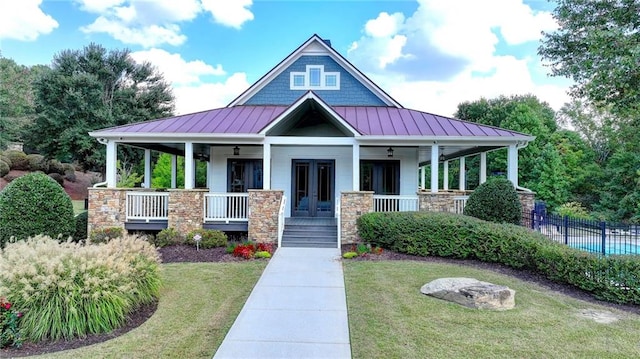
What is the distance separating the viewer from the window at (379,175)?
14656 mm

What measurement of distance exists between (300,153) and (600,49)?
9.89 meters

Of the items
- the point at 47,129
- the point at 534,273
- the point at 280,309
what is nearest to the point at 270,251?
the point at 280,309

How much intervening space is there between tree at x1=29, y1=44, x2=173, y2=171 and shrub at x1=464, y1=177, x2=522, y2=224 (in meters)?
28.3

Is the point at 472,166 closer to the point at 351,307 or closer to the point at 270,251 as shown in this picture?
the point at 270,251

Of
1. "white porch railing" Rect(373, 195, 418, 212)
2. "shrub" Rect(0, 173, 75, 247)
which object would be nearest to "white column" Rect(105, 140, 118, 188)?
"shrub" Rect(0, 173, 75, 247)

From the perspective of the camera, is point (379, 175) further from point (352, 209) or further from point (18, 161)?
point (18, 161)

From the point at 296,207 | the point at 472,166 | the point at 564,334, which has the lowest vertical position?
the point at 564,334

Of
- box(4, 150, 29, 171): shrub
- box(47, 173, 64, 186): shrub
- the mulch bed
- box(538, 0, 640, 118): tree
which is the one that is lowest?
the mulch bed

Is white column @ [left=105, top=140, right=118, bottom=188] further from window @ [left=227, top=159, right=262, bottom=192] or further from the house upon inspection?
window @ [left=227, top=159, right=262, bottom=192]

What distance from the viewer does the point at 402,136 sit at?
1157 centimetres

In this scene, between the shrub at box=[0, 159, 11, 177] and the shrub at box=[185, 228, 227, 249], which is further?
the shrub at box=[0, 159, 11, 177]

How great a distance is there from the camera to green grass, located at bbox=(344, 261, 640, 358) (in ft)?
14.3

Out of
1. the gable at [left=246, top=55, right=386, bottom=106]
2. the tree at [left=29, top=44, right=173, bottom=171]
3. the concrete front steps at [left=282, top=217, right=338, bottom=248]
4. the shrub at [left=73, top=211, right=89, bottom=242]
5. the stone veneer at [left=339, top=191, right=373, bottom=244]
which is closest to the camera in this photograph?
the concrete front steps at [left=282, top=217, right=338, bottom=248]

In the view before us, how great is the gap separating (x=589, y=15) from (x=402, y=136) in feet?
28.1
